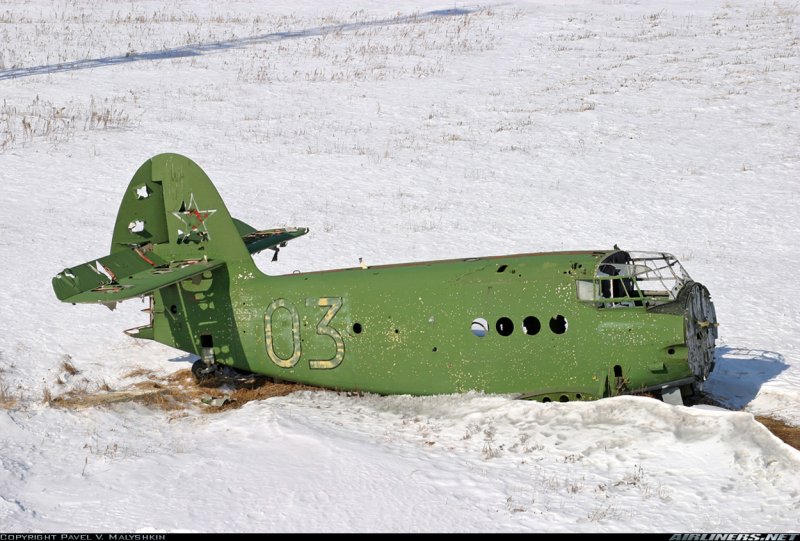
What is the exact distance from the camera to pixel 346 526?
42.7 ft

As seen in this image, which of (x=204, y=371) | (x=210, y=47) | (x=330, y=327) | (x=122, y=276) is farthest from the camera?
(x=210, y=47)

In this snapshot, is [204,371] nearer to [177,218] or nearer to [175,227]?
[175,227]

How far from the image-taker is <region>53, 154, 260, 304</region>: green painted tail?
19375 millimetres

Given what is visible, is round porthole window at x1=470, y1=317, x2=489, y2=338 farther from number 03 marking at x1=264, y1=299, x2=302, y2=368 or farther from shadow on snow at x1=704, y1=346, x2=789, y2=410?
shadow on snow at x1=704, y1=346, x2=789, y2=410

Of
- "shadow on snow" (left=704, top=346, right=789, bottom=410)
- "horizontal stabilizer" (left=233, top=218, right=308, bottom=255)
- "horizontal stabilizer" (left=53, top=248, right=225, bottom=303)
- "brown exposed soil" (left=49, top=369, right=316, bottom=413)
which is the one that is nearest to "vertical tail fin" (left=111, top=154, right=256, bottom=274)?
"horizontal stabilizer" (left=53, top=248, right=225, bottom=303)

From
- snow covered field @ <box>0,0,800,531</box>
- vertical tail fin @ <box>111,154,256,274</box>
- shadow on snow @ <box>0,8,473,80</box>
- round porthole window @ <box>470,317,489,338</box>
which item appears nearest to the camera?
snow covered field @ <box>0,0,800,531</box>

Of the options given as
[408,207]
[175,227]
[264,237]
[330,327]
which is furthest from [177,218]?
[408,207]

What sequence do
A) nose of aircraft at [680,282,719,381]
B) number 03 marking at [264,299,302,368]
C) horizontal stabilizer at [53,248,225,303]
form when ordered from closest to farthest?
1. nose of aircraft at [680,282,719,381]
2. horizontal stabilizer at [53,248,225,303]
3. number 03 marking at [264,299,302,368]

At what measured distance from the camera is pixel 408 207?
30.7 meters

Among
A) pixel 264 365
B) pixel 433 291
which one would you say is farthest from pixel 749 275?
pixel 264 365

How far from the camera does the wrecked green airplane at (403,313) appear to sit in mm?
16859

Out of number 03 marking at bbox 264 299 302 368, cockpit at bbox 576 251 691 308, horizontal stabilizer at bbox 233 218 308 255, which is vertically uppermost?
horizontal stabilizer at bbox 233 218 308 255

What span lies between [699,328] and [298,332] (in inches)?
295

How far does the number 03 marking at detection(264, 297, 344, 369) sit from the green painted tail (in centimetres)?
102
